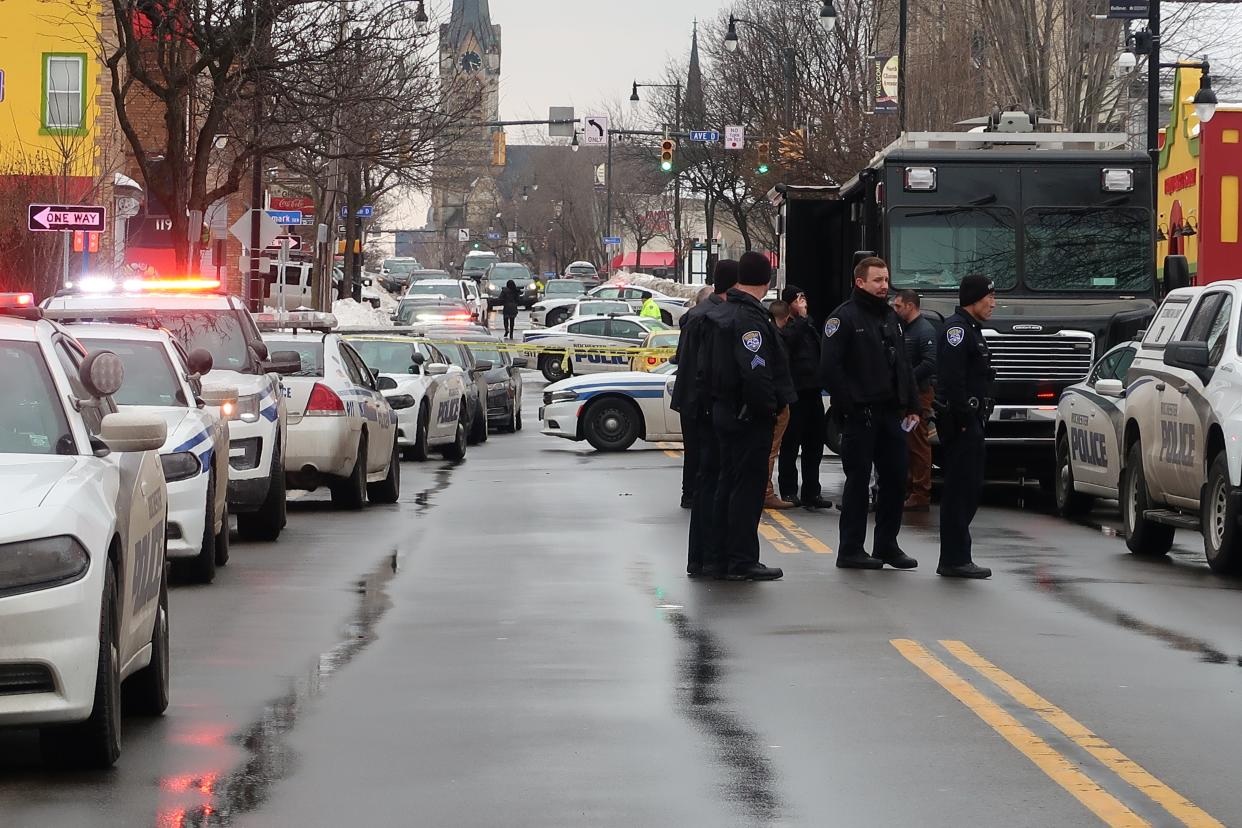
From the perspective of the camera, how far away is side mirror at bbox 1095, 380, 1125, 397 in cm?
1683

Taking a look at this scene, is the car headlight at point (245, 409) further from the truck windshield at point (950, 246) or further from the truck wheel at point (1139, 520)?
the truck windshield at point (950, 246)

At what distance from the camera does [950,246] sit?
2009 cm

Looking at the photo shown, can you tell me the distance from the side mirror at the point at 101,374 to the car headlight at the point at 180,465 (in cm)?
442

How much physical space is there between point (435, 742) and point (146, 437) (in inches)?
58.9

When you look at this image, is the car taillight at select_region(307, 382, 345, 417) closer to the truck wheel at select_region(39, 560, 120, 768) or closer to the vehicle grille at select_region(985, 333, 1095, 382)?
the vehicle grille at select_region(985, 333, 1095, 382)

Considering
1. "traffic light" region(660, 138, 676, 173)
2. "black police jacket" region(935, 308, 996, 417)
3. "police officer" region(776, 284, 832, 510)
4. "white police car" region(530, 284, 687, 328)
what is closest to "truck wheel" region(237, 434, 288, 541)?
"police officer" region(776, 284, 832, 510)

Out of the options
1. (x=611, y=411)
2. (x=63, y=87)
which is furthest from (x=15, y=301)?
(x=63, y=87)

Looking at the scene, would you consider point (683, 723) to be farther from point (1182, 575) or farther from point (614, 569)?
point (1182, 575)

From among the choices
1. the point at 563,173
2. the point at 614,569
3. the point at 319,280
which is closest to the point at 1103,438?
the point at 614,569

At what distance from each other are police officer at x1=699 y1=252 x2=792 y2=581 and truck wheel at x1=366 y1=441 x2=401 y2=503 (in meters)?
7.15

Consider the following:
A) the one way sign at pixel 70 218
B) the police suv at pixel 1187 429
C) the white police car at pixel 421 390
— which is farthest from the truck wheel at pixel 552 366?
the police suv at pixel 1187 429

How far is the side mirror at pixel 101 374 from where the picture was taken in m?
8.17

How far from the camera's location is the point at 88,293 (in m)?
15.8

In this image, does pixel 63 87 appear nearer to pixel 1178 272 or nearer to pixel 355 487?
pixel 355 487
